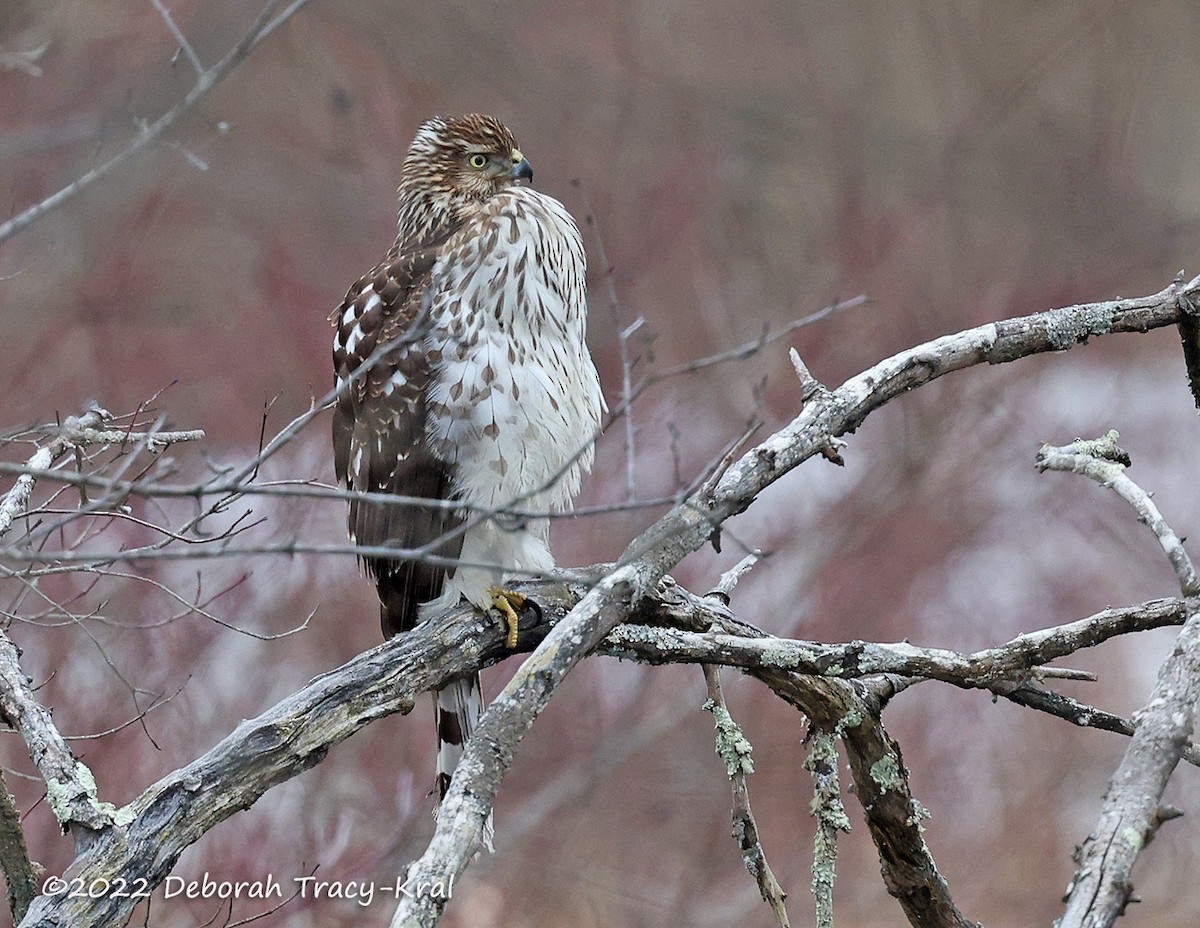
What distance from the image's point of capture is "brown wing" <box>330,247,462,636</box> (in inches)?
125

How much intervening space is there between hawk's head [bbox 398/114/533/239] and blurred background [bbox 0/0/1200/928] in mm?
888

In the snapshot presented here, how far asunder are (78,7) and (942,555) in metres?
3.73

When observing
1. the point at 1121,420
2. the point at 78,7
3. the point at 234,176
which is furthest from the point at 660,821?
the point at 78,7

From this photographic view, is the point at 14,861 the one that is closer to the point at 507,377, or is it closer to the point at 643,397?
the point at 507,377

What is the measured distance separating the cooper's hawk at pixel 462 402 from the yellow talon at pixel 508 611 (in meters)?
0.14

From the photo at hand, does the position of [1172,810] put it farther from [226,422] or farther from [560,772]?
[226,422]

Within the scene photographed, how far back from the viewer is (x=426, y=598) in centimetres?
326

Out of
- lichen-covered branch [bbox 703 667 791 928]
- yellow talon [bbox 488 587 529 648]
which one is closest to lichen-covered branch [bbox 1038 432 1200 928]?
lichen-covered branch [bbox 703 667 791 928]

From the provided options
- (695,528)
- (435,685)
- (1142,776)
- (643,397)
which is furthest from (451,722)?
(643,397)

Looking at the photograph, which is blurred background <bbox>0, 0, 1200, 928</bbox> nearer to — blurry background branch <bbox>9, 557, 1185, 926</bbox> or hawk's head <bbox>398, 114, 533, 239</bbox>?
hawk's head <bbox>398, 114, 533, 239</bbox>

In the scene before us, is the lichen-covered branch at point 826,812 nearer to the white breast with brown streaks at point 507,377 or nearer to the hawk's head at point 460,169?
the white breast with brown streaks at point 507,377

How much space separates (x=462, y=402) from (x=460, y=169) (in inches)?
35.4

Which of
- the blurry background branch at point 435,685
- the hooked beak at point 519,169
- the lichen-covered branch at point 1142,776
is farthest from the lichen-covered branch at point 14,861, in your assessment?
the hooked beak at point 519,169

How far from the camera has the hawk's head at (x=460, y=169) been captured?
367 centimetres
